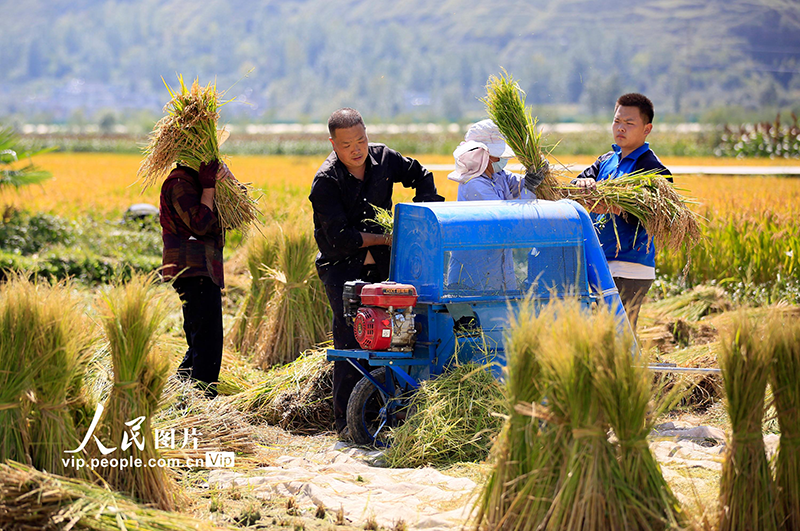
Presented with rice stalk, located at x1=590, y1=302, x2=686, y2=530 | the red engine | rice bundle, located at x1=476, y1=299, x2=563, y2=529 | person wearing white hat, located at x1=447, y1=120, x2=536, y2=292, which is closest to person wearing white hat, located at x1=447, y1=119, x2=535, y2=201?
person wearing white hat, located at x1=447, y1=120, x2=536, y2=292

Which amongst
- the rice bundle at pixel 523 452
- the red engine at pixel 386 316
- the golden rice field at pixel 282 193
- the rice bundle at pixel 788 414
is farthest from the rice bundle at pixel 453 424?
the golden rice field at pixel 282 193

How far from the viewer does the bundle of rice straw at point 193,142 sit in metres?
5.43

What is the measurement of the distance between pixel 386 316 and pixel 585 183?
1.57 metres

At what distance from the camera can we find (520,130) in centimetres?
501

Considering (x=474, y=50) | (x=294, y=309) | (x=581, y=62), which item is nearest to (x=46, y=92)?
(x=474, y=50)

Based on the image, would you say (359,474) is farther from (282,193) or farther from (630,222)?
(282,193)

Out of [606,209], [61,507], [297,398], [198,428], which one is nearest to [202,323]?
[297,398]

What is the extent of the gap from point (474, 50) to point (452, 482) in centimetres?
15806

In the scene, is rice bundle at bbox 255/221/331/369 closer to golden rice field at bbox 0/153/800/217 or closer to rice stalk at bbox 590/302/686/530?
golden rice field at bbox 0/153/800/217

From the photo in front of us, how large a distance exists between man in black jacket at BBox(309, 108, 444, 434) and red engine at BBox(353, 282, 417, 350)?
0.65 meters

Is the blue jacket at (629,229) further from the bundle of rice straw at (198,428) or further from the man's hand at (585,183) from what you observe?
the bundle of rice straw at (198,428)

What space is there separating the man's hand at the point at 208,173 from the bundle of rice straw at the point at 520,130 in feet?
6.03

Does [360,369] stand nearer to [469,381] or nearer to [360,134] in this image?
[469,381]

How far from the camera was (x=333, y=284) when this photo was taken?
16.8 feet
